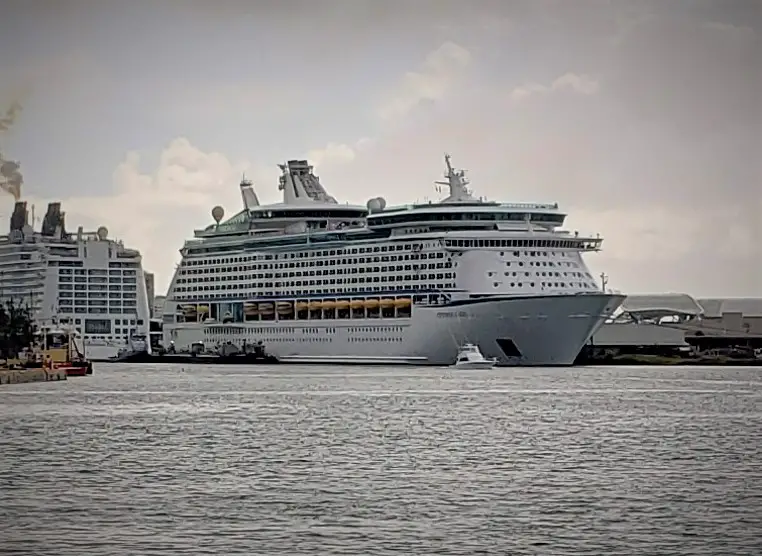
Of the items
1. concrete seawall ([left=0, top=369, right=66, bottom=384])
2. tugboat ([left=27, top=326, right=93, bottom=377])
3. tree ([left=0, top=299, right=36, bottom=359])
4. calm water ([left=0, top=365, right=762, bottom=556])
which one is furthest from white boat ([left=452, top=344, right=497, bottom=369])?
tree ([left=0, top=299, right=36, bottom=359])

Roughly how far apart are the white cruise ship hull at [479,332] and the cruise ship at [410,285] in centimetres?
6

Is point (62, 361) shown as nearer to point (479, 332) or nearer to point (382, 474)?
point (479, 332)

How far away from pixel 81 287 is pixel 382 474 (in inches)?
3218

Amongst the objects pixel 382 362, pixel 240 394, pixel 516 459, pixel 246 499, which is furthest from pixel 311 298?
pixel 246 499

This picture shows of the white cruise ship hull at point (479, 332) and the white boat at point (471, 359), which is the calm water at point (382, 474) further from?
the white boat at point (471, 359)

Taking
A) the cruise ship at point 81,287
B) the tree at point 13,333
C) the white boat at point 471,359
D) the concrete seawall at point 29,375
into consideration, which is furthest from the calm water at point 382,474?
the cruise ship at point 81,287

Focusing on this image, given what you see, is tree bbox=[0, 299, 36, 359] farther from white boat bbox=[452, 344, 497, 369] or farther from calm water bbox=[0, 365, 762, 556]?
calm water bbox=[0, 365, 762, 556]

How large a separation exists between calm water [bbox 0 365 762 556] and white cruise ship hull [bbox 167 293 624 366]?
582 inches

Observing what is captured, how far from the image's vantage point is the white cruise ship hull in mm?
71250

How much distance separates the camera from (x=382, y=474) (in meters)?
30.1

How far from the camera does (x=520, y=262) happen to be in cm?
7344

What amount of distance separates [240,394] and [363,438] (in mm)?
20799

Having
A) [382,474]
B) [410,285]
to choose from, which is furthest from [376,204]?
[382,474]

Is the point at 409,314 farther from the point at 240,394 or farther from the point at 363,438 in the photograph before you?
the point at 363,438
